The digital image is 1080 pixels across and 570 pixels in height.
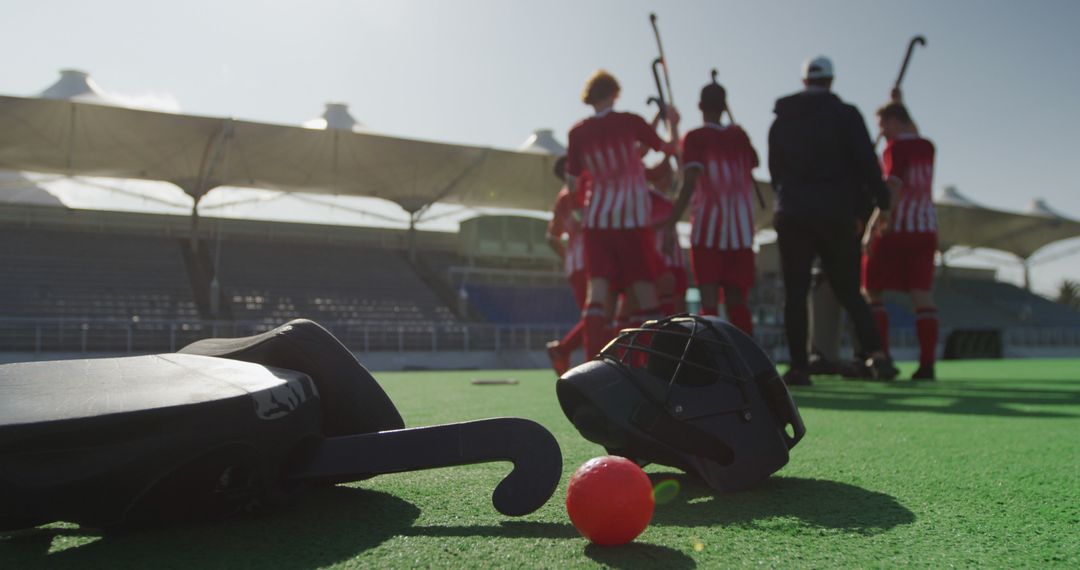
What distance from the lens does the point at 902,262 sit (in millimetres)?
6070

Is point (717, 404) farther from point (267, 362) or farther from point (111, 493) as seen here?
point (111, 493)

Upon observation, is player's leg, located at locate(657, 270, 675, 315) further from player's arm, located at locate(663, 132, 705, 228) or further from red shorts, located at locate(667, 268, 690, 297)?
red shorts, located at locate(667, 268, 690, 297)

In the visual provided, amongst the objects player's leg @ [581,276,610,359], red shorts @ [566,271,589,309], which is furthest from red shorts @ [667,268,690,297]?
player's leg @ [581,276,610,359]

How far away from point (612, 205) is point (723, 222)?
3.44 ft

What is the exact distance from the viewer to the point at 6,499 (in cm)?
108

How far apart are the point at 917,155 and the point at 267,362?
5.85m

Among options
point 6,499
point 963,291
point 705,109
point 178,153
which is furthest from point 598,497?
point 963,291

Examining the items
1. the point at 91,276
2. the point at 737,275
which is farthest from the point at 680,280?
the point at 91,276

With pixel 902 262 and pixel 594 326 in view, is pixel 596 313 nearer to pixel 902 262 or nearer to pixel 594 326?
pixel 594 326

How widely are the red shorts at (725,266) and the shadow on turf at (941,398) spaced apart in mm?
836

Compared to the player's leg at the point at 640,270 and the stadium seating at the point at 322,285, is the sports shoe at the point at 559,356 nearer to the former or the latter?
the player's leg at the point at 640,270

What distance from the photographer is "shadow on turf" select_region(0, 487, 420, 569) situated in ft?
3.81

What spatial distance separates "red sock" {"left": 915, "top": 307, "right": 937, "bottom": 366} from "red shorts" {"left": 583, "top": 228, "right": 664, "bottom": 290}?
102 inches

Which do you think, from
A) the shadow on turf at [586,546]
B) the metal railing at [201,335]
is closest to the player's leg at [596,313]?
the shadow on turf at [586,546]
